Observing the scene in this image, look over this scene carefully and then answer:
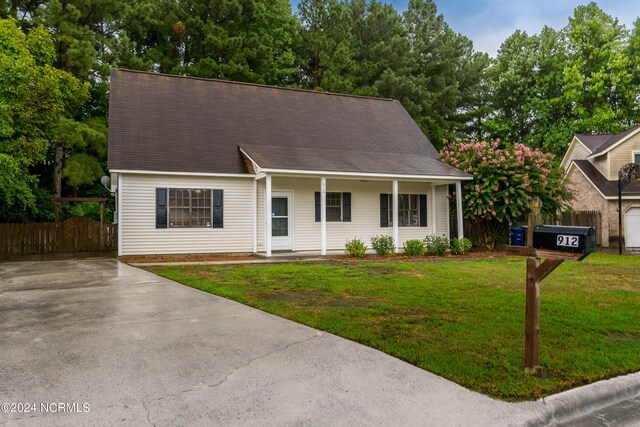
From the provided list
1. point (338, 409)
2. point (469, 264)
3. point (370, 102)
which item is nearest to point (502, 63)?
point (370, 102)

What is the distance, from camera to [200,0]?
24688mm

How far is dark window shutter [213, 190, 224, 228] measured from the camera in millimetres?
13648

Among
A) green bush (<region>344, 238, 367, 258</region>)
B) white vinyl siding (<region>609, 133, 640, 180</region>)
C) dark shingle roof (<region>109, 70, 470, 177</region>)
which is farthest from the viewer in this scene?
white vinyl siding (<region>609, 133, 640, 180</region>)

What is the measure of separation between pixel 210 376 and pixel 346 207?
12.1m

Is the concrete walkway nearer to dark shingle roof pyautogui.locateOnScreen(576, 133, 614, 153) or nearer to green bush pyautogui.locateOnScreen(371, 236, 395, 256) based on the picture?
green bush pyautogui.locateOnScreen(371, 236, 395, 256)

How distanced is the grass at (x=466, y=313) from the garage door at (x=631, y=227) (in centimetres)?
975

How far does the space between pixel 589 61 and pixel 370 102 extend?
777 inches

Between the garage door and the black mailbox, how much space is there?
60.5 ft

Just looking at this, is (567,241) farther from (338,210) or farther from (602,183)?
(602,183)

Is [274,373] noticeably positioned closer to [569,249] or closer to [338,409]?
[338,409]

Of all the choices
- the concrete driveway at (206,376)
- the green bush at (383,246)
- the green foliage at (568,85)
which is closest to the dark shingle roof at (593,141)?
the green foliage at (568,85)

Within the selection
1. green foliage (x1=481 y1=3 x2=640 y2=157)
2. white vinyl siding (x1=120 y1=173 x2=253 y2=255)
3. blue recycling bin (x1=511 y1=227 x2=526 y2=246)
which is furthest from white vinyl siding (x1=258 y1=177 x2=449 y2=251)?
green foliage (x1=481 y1=3 x2=640 y2=157)

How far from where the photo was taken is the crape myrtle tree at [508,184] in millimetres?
14242

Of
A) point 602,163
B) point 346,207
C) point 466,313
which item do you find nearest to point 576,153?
point 602,163
